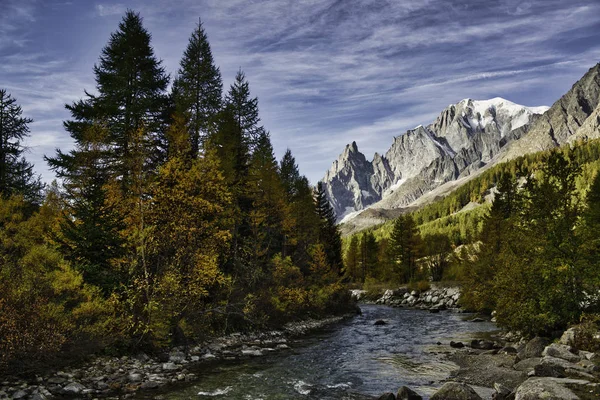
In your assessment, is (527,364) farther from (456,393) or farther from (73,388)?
(73,388)

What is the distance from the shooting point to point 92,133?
25.5m

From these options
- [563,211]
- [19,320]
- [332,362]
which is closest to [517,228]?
[563,211]

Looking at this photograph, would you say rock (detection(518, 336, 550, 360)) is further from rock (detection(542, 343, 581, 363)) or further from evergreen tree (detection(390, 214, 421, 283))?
evergreen tree (detection(390, 214, 421, 283))

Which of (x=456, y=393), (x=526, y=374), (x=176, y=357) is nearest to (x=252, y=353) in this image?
(x=176, y=357)

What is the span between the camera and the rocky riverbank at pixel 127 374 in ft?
48.9

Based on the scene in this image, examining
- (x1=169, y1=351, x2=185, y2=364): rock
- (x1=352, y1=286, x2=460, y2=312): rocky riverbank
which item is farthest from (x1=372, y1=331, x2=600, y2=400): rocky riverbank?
(x1=352, y1=286, x2=460, y2=312): rocky riverbank

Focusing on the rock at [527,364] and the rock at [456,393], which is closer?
the rock at [456,393]

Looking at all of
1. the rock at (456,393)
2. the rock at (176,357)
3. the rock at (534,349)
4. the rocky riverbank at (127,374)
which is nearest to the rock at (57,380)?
the rocky riverbank at (127,374)

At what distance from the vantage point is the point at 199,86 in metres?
35.1

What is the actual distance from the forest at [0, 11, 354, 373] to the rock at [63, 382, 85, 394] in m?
1.53

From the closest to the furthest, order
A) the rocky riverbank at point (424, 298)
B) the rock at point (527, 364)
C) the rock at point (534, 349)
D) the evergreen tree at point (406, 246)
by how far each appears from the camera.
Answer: the rock at point (527, 364), the rock at point (534, 349), the rocky riverbank at point (424, 298), the evergreen tree at point (406, 246)

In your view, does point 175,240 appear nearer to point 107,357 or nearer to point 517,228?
point 107,357

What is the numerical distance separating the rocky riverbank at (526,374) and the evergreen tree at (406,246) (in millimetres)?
58901

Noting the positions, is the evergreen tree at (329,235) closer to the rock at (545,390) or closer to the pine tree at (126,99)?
the pine tree at (126,99)
